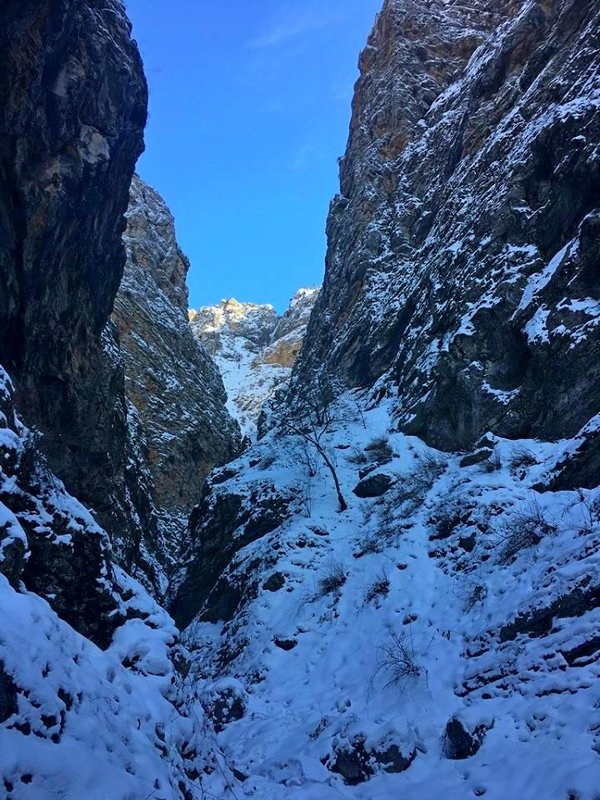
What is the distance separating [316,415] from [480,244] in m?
10.1

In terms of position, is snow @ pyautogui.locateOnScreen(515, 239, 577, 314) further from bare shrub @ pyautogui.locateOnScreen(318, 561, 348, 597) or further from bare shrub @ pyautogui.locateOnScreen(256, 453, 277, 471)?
bare shrub @ pyautogui.locateOnScreen(256, 453, 277, 471)

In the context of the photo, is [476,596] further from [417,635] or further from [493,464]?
[493,464]

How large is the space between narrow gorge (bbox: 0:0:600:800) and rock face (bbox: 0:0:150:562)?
112 mm

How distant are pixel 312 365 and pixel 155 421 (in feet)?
36.9

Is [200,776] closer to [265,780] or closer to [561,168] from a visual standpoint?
[265,780]

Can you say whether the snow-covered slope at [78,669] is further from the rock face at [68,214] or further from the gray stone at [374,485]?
the rock face at [68,214]

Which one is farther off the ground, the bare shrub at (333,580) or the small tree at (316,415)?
the small tree at (316,415)

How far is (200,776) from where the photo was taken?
6270mm

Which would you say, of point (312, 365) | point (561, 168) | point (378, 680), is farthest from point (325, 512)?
point (312, 365)

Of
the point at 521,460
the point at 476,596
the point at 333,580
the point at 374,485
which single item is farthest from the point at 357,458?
the point at 476,596

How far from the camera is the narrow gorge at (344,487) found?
6137 mm

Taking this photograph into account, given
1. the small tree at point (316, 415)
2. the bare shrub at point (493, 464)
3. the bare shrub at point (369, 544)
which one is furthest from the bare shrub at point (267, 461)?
the bare shrub at point (493, 464)

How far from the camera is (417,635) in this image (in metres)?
9.84

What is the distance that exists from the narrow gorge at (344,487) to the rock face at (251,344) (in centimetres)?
4599
